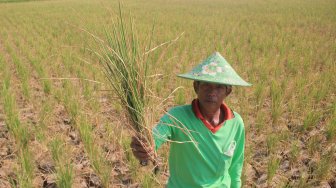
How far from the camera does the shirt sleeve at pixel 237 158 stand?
1617mm

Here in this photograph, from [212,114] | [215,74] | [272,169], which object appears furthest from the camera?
[272,169]

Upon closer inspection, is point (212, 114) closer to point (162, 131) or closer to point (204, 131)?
point (204, 131)

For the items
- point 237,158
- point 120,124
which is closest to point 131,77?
point 120,124

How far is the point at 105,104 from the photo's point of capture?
11.8 ft

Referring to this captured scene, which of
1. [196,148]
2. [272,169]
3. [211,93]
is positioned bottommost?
[272,169]

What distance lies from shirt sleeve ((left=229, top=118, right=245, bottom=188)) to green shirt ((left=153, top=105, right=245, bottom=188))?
0.18 feet

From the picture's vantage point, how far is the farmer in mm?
1452

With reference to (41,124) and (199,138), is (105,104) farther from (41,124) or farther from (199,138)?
(199,138)

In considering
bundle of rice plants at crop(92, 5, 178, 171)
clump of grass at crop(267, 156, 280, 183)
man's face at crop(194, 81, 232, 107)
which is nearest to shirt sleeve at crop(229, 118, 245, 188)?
man's face at crop(194, 81, 232, 107)

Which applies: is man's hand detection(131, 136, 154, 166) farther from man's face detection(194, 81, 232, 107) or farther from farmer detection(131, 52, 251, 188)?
man's face detection(194, 81, 232, 107)

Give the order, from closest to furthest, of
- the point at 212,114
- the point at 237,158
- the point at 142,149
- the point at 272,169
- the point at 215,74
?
the point at 142,149
the point at 215,74
the point at 212,114
the point at 237,158
the point at 272,169

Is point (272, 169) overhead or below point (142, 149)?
below

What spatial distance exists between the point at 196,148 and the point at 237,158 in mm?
288

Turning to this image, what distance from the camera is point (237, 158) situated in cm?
166
